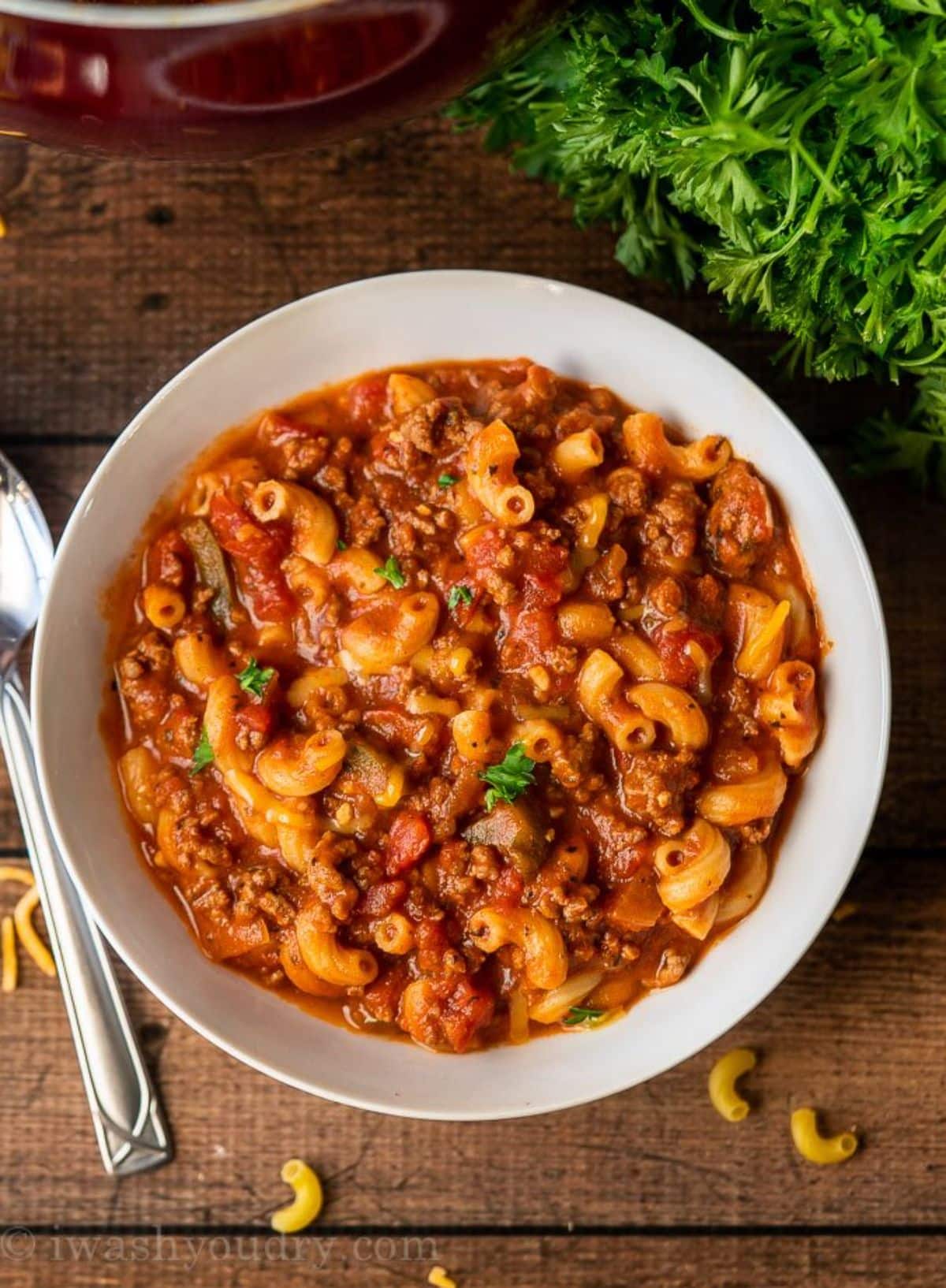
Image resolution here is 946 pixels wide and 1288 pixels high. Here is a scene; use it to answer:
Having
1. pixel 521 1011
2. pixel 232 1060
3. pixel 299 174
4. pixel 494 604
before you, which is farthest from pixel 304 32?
pixel 232 1060

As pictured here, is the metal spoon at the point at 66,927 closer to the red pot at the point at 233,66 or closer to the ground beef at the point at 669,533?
the red pot at the point at 233,66

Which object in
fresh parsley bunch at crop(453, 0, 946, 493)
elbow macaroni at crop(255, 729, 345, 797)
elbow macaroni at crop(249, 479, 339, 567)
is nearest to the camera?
fresh parsley bunch at crop(453, 0, 946, 493)

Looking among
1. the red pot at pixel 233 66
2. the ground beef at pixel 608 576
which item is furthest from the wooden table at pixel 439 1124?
the red pot at pixel 233 66

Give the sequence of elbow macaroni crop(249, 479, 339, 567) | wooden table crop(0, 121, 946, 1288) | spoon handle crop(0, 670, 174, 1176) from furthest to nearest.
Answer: wooden table crop(0, 121, 946, 1288)
spoon handle crop(0, 670, 174, 1176)
elbow macaroni crop(249, 479, 339, 567)

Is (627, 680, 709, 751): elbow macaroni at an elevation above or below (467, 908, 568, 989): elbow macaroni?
above

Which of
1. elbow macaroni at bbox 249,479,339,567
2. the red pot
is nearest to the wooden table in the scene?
elbow macaroni at bbox 249,479,339,567

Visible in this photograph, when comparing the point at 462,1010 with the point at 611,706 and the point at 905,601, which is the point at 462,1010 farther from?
the point at 905,601

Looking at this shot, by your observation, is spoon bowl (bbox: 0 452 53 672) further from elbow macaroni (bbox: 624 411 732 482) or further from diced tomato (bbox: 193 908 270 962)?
elbow macaroni (bbox: 624 411 732 482)
